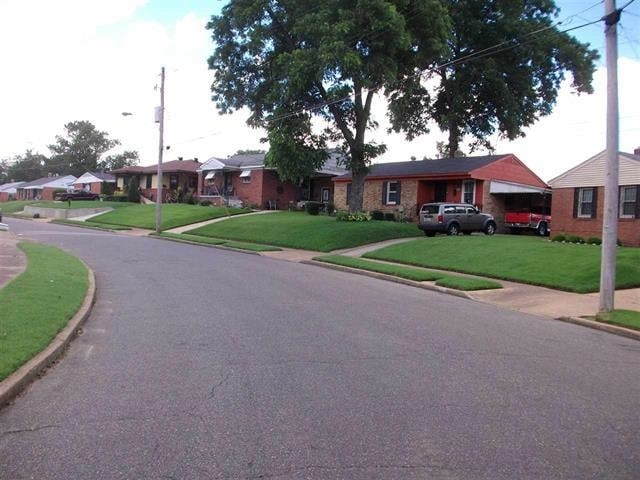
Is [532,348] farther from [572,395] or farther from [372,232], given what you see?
[372,232]

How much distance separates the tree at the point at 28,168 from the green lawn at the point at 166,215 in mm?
81437

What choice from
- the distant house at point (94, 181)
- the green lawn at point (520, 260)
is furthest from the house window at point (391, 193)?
the distant house at point (94, 181)

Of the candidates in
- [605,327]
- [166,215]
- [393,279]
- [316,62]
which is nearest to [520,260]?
[393,279]

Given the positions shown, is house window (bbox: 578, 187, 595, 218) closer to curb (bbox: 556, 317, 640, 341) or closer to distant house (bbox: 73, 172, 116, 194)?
curb (bbox: 556, 317, 640, 341)

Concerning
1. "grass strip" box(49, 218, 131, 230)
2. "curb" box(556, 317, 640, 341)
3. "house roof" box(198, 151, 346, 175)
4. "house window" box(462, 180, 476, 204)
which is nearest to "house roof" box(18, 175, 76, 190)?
"house roof" box(198, 151, 346, 175)

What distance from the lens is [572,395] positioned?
6207 mm

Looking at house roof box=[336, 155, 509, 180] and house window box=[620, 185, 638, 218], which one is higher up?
house roof box=[336, 155, 509, 180]

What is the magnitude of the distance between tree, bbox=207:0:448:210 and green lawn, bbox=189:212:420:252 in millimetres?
2921

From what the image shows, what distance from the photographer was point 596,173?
25.1 metres

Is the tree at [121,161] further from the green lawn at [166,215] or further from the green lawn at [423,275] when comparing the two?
the green lawn at [423,275]

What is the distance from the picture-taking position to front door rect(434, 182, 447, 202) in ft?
123

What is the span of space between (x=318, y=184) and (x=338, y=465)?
46.4 meters

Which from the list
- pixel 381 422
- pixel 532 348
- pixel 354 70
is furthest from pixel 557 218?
pixel 381 422

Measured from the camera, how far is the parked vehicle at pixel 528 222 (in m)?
32.9
